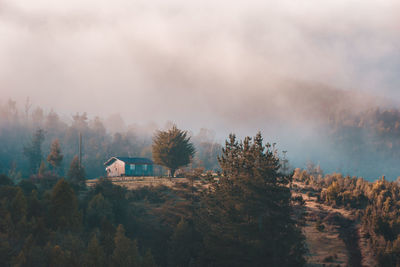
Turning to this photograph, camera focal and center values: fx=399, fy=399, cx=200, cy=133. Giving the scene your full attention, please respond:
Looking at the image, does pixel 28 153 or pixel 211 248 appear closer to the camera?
pixel 211 248

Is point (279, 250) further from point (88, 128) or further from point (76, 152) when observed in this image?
point (88, 128)

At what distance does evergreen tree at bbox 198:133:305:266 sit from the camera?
112 feet

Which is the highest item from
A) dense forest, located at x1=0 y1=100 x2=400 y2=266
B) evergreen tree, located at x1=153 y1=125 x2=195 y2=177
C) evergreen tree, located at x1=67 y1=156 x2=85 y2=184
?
evergreen tree, located at x1=153 y1=125 x2=195 y2=177

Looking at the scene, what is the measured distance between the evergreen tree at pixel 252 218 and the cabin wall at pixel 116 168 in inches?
1959

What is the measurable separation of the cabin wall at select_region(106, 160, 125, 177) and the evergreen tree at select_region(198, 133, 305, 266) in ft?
163

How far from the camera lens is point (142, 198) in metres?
56.0

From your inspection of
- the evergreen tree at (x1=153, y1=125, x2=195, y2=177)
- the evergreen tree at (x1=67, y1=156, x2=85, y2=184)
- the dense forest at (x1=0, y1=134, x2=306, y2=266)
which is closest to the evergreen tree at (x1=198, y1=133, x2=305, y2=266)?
the dense forest at (x1=0, y1=134, x2=306, y2=266)

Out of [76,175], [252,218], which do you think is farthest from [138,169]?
[252,218]

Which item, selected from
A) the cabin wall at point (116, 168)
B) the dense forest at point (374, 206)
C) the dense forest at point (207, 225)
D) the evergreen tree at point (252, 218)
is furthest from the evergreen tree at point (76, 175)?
the dense forest at point (374, 206)

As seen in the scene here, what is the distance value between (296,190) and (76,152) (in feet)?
384

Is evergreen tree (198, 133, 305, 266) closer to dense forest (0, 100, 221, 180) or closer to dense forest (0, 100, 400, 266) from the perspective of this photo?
dense forest (0, 100, 400, 266)

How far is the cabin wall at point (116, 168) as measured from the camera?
3389 inches

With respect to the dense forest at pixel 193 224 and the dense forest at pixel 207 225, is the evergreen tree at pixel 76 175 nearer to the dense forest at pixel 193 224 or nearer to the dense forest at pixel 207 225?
the dense forest at pixel 193 224

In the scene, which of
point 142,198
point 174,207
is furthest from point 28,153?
point 174,207
